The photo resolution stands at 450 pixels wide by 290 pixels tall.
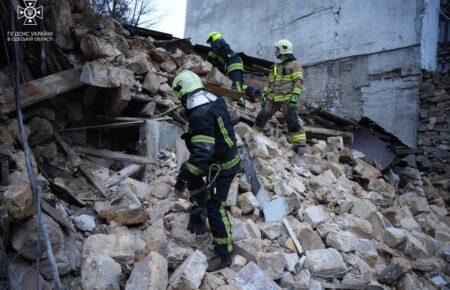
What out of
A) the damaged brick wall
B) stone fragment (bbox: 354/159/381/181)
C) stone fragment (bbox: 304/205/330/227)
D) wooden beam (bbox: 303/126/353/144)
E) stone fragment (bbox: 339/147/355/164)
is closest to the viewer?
stone fragment (bbox: 304/205/330/227)

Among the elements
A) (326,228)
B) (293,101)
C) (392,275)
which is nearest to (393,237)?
(392,275)

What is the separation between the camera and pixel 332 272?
359 cm

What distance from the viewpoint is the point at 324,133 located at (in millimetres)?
7133

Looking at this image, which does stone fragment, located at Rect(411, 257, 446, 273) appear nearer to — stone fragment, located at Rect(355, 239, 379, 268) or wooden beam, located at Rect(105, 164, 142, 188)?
stone fragment, located at Rect(355, 239, 379, 268)

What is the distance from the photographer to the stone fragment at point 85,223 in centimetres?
320

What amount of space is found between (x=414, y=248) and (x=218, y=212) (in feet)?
9.20

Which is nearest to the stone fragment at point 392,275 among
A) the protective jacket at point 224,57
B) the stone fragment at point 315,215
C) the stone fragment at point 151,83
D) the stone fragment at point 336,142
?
the stone fragment at point 315,215

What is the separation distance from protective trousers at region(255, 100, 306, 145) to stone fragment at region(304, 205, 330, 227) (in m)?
1.73

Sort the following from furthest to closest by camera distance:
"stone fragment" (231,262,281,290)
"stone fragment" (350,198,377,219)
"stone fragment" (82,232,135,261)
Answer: "stone fragment" (350,198,377,219), "stone fragment" (231,262,281,290), "stone fragment" (82,232,135,261)

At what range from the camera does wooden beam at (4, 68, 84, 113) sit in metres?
3.69

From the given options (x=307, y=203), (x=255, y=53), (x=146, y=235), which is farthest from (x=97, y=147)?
(x=255, y=53)

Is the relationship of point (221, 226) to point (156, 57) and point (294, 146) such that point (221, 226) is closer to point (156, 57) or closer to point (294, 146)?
point (294, 146)

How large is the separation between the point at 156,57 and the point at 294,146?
9.84 feet
